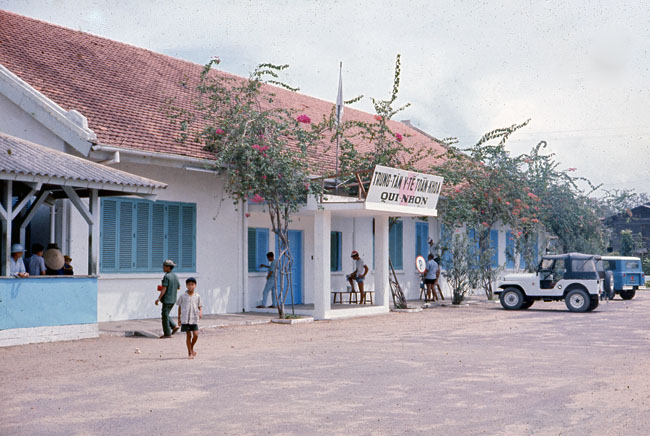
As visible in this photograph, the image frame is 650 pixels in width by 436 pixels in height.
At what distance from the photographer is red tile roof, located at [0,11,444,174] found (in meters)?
16.1

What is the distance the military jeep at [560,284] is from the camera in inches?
813

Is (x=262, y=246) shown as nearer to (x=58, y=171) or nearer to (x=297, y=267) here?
(x=297, y=267)

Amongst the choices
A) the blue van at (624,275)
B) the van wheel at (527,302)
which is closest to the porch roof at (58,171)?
the van wheel at (527,302)

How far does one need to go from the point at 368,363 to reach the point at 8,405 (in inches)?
194

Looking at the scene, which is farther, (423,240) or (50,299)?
(423,240)

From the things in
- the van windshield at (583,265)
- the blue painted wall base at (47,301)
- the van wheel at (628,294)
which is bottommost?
the van wheel at (628,294)

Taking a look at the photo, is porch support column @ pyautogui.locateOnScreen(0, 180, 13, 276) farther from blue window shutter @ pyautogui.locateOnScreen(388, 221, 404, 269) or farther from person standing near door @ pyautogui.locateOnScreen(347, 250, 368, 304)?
blue window shutter @ pyautogui.locateOnScreen(388, 221, 404, 269)

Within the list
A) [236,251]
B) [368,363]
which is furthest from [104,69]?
[368,363]

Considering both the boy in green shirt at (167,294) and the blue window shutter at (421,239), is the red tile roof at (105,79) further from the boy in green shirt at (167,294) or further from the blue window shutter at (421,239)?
the blue window shutter at (421,239)

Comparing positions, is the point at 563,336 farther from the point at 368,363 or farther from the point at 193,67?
the point at 193,67

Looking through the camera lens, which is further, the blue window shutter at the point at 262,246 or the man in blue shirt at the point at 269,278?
the blue window shutter at the point at 262,246

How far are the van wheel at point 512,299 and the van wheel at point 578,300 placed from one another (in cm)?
133

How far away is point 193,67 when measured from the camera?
2388cm

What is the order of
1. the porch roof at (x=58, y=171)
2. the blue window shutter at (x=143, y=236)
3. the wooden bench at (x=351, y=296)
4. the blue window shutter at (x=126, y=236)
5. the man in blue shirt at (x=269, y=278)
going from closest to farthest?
the porch roof at (x=58, y=171), the blue window shutter at (x=126, y=236), the blue window shutter at (x=143, y=236), the man in blue shirt at (x=269, y=278), the wooden bench at (x=351, y=296)
